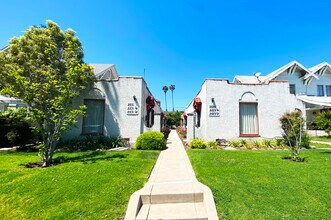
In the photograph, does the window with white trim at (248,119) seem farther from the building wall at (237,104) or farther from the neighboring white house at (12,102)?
the neighboring white house at (12,102)

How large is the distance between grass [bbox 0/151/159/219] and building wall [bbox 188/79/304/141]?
7.17 metres

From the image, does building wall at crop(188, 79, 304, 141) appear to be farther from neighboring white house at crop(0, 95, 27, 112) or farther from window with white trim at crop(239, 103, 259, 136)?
neighboring white house at crop(0, 95, 27, 112)

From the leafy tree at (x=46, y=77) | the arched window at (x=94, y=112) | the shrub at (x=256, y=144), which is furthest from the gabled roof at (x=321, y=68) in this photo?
the leafy tree at (x=46, y=77)

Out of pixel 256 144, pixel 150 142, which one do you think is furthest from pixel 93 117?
pixel 256 144

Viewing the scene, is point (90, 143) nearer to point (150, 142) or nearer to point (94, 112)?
point (94, 112)

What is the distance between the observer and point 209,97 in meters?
12.8

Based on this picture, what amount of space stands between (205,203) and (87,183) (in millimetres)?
3692

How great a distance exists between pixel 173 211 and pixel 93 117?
1025 cm

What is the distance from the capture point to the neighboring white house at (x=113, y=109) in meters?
12.2

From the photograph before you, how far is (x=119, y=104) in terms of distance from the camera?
40.5ft

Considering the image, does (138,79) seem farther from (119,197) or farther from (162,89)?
(162,89)

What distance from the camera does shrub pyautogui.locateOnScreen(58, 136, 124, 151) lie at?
1101 centimetres

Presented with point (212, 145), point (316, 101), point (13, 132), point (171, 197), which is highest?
point (316, 101)

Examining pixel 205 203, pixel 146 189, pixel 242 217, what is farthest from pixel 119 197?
pixel 242 217
